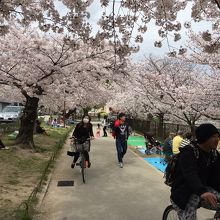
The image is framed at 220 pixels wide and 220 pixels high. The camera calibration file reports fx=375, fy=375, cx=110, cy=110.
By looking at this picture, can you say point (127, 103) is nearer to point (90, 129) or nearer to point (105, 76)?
point (105, 76)

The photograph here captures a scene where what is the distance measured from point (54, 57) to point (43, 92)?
5.59 feet

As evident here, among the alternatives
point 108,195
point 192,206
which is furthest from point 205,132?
point 108,195

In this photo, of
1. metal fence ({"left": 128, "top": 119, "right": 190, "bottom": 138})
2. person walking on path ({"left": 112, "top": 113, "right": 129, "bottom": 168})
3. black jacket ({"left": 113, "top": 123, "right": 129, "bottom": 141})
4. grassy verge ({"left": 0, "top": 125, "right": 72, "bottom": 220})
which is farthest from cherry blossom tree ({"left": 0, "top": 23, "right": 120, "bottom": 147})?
metal fence ({"left": 128, "top": 119, "right": 190, "bottom": 138})

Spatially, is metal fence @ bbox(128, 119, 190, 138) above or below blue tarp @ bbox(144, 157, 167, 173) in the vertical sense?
above

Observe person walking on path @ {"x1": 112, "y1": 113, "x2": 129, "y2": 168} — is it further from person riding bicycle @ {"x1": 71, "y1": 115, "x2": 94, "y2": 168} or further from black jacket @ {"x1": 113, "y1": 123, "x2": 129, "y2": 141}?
person riding bicycle @ {"x1": 71, "y1": 115, "x2": 94, "y2": 168}

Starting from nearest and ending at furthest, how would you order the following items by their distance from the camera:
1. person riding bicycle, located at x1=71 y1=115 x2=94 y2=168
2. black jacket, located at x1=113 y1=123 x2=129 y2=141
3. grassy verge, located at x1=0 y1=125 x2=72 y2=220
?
grassy verge, located at x1=0 y1=125 x2=72 y2=220 < person riding bicycle, located at x1=71 y1=115 x2=94 y2=168 < black jacket, located at x1=113 y1=123 x2=129 y2=141

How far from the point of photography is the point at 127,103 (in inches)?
1710

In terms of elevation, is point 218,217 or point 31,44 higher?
point 31,44

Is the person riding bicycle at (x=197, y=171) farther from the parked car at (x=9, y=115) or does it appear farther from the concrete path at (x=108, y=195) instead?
the parked car at (x=9, y=115)

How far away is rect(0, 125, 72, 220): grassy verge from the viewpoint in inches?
270

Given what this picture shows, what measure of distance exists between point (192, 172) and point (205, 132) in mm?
437

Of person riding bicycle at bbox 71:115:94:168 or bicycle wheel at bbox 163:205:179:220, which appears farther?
person riding bicycle at bbox 71:115:94:168

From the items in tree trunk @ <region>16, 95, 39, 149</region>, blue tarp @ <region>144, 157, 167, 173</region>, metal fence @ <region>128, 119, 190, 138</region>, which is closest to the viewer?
blue tarp @ <region>144, 157, 167, 173</region>

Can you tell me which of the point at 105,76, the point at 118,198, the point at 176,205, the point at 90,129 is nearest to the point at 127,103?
the point at 105,76
